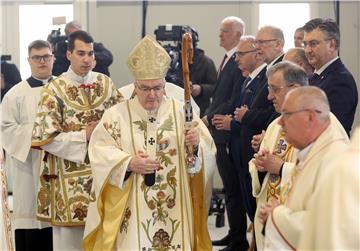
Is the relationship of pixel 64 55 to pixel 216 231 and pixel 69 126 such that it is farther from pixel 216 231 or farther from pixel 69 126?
pixel 216 231

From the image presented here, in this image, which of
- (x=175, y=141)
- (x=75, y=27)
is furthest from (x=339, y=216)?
(x=75, y=27)

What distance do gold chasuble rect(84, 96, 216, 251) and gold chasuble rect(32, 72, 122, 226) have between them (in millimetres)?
564

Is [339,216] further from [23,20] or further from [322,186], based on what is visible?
[23,20]

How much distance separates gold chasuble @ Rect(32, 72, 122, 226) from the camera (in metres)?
6.17

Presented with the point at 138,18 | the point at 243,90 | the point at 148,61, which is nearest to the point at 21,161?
the point at 148,61

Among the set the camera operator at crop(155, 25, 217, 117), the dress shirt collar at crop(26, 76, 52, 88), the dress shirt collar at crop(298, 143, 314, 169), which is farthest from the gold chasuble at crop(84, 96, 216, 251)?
the camera operator at crop(155, 25, 217, 117)

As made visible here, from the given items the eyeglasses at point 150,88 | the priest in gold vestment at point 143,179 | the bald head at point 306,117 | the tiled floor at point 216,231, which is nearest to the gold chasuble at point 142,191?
the priest in gold vestment at point 143,179

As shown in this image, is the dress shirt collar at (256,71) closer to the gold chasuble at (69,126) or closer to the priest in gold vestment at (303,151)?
the gold chasuble at (69,126)

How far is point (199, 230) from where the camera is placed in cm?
571

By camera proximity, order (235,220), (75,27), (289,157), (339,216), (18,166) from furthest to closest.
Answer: (75,27)
(235,220)
(18,166)
(289,157)
(339,216)

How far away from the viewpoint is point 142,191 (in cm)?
556

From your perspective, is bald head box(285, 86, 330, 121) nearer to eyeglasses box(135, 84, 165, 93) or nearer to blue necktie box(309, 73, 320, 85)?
eyeglasses box(135, 84, 165, 93)

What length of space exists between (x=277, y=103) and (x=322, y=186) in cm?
181

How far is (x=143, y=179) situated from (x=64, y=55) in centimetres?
267
